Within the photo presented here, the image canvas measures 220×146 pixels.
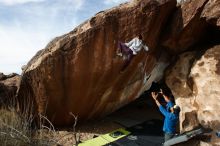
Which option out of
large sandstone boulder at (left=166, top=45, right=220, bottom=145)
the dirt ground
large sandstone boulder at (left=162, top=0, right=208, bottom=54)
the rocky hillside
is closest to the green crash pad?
the dirt ground

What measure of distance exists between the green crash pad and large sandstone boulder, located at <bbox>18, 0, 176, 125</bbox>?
83cm

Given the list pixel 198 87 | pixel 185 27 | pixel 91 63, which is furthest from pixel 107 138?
pixel 185 27

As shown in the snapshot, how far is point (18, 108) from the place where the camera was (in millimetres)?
7883

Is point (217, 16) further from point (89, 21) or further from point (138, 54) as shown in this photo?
point (89, 21)

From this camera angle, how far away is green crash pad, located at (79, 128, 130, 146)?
765cm

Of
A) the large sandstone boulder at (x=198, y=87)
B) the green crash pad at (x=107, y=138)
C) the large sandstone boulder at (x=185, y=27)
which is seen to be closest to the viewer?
the large sandstone boulder at (x=198, y=87)

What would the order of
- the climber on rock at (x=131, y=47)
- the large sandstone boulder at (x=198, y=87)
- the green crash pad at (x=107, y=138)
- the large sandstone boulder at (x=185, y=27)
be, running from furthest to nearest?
the climber on rock at (x=131, y=47)
the large sandstone boulder at (x=185, y=27)
the green crash pad at (x=107, y=138)
the large sandstone boulder at (x=198, y=87)

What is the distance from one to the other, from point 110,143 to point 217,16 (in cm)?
318

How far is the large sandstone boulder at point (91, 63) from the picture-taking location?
784cm

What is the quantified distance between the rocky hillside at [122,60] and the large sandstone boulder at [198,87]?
0.8 inches

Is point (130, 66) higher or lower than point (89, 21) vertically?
lower

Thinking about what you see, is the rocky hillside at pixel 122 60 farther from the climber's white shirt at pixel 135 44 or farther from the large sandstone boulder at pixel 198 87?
the climber's white shirt at pixel 135 44

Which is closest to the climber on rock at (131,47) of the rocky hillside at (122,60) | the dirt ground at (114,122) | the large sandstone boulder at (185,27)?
the rocky hillside at (122,60)

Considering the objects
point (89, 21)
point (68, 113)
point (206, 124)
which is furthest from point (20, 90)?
point (206, 124)
